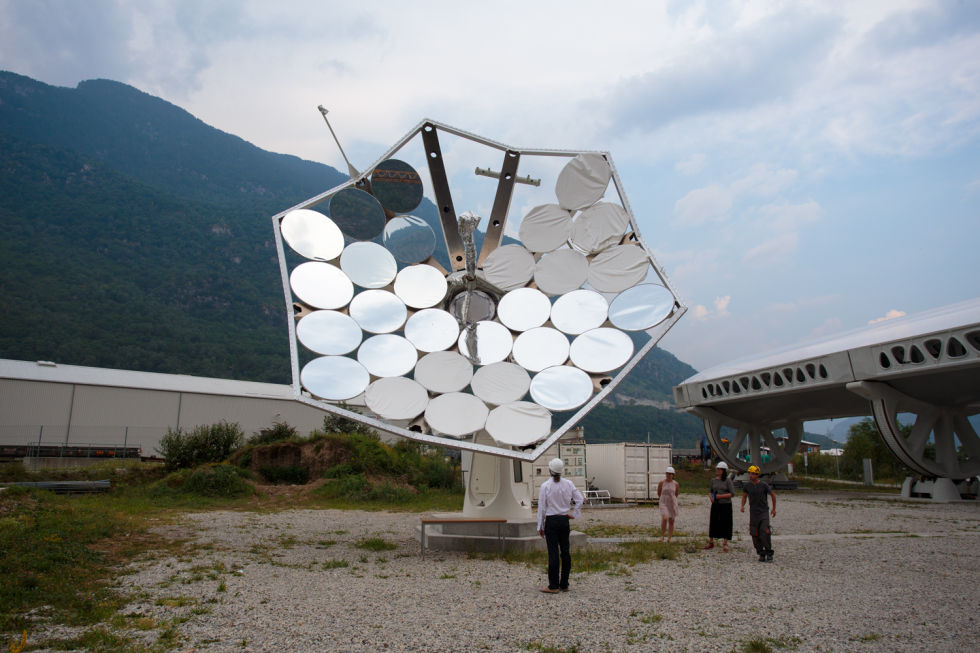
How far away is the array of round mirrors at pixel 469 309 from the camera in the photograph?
10258 mm

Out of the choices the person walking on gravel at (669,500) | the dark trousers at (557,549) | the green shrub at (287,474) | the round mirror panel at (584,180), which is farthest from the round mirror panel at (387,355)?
the green shrub at (287,474)

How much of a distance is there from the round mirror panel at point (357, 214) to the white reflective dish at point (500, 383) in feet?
12.5

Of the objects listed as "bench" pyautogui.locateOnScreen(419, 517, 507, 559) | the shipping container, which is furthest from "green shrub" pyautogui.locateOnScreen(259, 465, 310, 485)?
"bench" pyautogui.locateOnScreen(419, 517, 507, 559)

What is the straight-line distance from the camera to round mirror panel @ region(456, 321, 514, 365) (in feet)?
37.7

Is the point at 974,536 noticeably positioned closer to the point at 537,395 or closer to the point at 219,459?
the point at 537,395

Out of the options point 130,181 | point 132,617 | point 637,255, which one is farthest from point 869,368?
point 130,181

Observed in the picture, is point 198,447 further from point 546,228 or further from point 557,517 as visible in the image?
point 557,517

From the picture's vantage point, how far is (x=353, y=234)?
12469 millimetres

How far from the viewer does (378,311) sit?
11.8 meters

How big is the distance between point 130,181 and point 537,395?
167m

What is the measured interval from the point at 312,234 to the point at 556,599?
25.9 feet

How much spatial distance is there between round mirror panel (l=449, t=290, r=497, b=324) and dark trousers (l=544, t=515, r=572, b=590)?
200 inches

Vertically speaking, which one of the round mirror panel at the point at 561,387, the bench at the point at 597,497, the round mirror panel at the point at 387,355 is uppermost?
the round mirror panel at the point at 387,355

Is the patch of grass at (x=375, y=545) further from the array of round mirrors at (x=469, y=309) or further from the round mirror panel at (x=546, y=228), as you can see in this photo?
the round mirror panel at (x=546, y=228)
